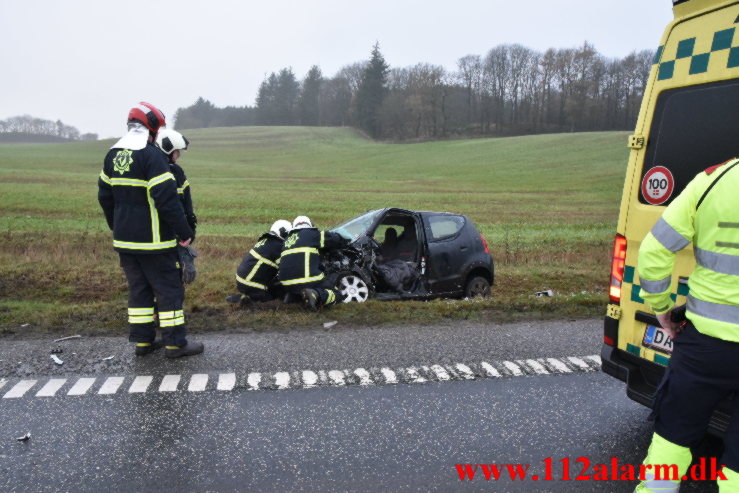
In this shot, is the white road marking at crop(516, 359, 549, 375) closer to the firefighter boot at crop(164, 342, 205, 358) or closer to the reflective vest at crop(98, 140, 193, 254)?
the firefighter boot at crop(164, 342, 205, 358)

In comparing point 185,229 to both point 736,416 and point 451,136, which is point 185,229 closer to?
point 736,416

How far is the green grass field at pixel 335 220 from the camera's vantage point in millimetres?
5926

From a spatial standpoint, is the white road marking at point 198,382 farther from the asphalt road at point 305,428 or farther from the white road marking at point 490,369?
the white road marking at point 490,369

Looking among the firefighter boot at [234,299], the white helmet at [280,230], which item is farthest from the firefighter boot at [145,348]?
the white helmet at [280,230]

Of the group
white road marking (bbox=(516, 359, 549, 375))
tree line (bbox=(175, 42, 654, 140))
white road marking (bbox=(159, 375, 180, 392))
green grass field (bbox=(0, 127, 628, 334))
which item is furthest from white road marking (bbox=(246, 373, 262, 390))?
tree line (bbox=(175, 42, 654, 140))

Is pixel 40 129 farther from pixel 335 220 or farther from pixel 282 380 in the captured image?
pixel 282 380

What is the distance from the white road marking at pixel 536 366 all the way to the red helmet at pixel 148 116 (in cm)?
362

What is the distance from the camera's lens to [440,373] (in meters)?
4.18

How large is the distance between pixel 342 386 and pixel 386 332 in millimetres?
1379

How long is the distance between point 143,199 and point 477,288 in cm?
452

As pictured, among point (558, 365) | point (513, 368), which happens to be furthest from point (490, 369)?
point (558, 365)

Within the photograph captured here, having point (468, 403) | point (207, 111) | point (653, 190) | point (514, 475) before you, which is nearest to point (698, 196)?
point (653, 190)
